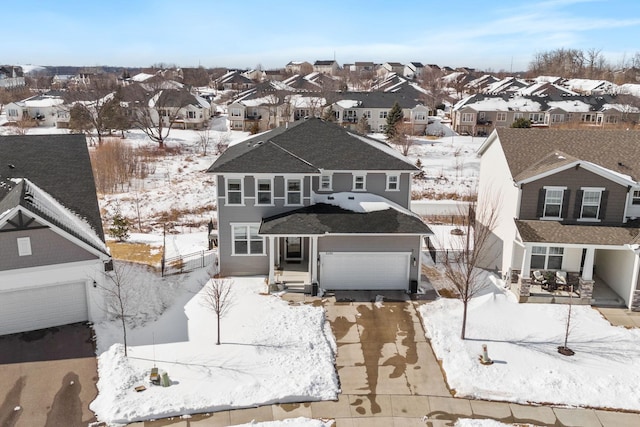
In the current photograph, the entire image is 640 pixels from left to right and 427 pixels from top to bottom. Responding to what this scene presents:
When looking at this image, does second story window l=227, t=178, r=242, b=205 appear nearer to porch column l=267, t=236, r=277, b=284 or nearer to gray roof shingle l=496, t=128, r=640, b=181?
porch column l=267, t=236, r=277, b=284

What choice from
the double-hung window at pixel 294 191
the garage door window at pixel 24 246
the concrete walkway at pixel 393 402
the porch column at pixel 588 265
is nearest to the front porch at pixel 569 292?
the porch column at pixel 588 265

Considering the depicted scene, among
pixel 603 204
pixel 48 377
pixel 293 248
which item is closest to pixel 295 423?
pixel 48 377

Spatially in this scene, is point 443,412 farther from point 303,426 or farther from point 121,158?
point 121,158

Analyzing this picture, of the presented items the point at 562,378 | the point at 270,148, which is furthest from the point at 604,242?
the point at 270,148

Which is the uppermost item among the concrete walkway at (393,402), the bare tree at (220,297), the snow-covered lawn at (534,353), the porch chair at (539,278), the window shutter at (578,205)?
the window shutter at (578,205)

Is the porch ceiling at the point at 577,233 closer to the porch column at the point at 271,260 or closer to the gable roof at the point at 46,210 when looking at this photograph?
the porch column at the point at 271,260

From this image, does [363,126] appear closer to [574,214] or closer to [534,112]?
[534,112]
